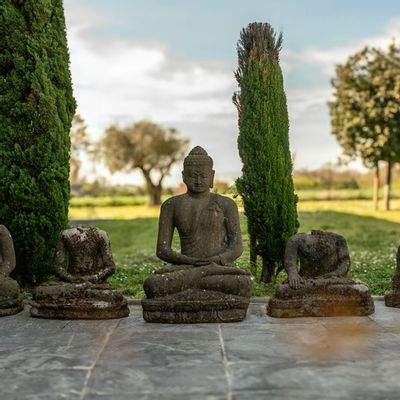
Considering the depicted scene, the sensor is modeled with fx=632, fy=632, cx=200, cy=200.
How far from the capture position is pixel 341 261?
300 inches

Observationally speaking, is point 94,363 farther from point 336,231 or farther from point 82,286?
point 336,231

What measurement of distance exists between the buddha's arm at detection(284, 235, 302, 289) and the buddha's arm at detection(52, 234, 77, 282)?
2.53 meters

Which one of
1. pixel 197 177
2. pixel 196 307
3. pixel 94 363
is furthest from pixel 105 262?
pixel 94 363

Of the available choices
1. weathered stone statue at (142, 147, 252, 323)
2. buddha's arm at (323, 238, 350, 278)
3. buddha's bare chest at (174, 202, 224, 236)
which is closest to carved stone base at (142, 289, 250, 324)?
weathered stone statue at (142, 147, 252, 323)

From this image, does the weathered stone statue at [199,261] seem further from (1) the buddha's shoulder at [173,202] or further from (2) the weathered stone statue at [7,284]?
(2) the weathered stone statue at [7,284]

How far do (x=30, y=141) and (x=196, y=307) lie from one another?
395 cm

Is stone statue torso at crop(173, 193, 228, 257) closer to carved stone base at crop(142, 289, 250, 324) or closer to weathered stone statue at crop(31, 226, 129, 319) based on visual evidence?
carved stone base at crop(142, 289, 250, 324)

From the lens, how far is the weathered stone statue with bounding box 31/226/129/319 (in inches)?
285

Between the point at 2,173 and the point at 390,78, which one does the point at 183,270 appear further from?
the point at 390,78

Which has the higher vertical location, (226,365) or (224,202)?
(224,202)

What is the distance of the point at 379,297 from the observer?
848 cm

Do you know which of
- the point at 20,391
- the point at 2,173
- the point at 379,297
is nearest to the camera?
the point at 20,391

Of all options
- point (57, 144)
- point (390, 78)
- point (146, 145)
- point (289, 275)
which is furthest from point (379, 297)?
point (146, 145)

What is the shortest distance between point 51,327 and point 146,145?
3628cm
